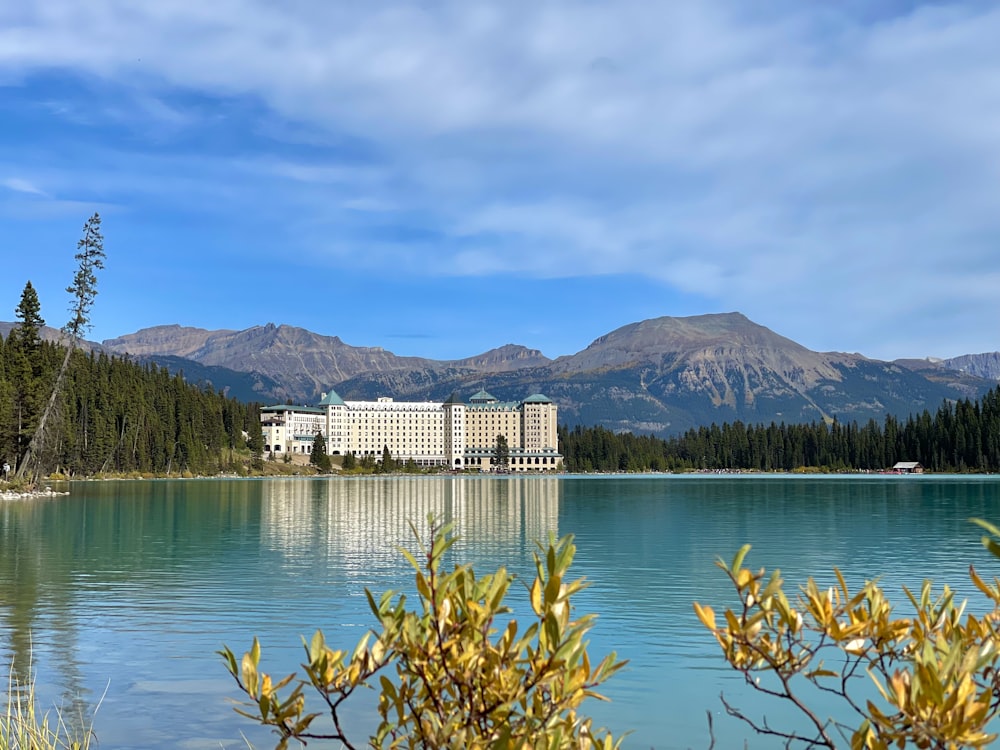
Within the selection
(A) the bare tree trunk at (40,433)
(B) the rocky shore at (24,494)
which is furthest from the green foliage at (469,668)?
(A) the bare tree trunk at (40,433)

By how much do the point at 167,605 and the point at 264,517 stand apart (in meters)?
34.9

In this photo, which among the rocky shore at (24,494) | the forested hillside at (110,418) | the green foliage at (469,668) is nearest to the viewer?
the green foliage at (469,668)

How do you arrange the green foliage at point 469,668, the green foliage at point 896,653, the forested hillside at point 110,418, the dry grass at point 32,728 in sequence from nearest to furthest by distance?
the green foliage at point 896,653
the green foliage at point 469,668
the dry grass at point 32,728
the forested hillside at point 110,418

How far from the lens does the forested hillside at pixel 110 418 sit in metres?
81.8

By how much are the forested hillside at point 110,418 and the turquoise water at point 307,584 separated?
24178mm

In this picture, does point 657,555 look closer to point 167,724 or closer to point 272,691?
point 167,724

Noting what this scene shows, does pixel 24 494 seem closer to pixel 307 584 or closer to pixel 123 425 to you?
pixel 307 584

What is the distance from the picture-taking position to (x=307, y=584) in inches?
1071

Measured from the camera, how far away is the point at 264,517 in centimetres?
5759

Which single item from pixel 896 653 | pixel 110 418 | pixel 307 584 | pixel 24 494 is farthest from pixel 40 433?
pixel 896 653

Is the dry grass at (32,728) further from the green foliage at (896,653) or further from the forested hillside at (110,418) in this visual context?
the forested hillside at (110,418)

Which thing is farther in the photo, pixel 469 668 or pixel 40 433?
pixel 40 433

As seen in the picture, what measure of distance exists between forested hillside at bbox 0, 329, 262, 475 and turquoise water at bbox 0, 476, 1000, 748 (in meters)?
24.2

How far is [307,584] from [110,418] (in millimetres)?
111422
